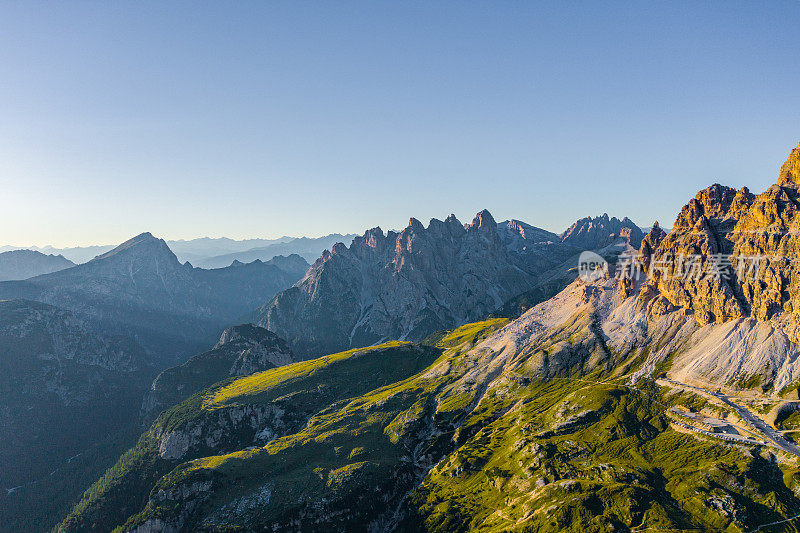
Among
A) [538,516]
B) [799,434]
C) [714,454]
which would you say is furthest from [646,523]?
[799,434]

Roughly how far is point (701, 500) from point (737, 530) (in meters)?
17.6

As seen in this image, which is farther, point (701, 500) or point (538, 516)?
point (538, 516)

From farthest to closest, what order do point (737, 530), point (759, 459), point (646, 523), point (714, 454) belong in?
point (714, 454) → point (759, 459) → point (646, 523) → point (737, 530)

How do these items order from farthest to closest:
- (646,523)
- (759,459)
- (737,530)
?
(759,459), (646,523), (737,530)

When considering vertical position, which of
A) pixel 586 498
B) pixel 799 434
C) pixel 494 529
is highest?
pixel 799 434

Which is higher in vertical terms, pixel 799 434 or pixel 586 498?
pixel 799 434

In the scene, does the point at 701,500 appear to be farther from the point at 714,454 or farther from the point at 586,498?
the point at 586,498

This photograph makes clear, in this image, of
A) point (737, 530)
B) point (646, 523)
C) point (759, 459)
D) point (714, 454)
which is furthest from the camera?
point (714, 454)

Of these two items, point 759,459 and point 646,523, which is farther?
point 759,459

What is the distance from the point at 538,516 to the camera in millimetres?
189750

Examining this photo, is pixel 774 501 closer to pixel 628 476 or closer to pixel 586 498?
pixel 628 476

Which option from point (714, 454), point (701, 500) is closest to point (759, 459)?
point (714, 454)

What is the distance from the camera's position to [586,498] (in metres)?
190

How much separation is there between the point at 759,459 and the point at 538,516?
95861 millimetres
